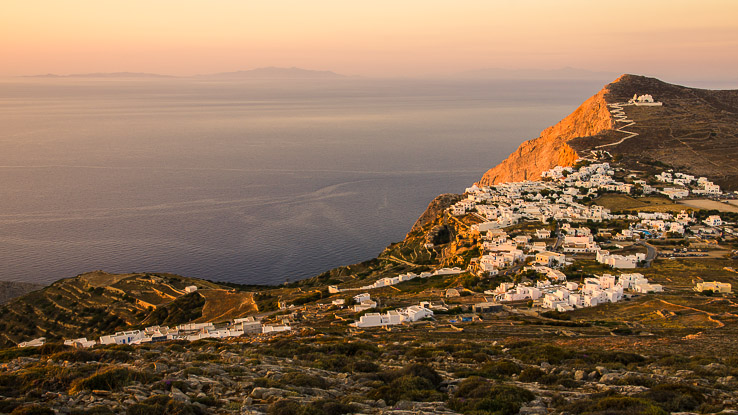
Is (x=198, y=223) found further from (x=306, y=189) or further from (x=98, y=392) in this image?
(x=98, y=392)

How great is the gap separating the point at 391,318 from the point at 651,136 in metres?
68.3

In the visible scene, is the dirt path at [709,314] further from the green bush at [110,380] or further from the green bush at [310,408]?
the green bush at [110,380]

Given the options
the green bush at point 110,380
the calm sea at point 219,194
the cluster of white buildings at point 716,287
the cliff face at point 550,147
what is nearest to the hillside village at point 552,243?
the cluster of white buildings at point 716,287

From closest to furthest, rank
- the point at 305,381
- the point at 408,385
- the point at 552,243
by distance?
the point at 408,385, the point at 305,381, the point at 552,243

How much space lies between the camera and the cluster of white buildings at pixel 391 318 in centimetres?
2667

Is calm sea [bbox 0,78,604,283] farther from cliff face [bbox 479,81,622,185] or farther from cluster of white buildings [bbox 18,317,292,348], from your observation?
cluster of white buildings [bbox 18,317,292,348]

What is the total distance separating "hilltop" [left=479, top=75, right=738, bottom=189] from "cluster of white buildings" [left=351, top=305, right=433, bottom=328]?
52.9m

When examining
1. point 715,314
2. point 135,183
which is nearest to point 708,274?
point 715,314

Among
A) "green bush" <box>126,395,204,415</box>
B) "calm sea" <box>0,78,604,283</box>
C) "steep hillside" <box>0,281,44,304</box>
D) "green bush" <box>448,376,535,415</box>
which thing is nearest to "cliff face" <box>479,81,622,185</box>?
"calm sea" <box>0,78,604,283</box>

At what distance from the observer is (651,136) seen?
80000 millimetres

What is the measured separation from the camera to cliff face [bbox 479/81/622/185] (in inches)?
3383

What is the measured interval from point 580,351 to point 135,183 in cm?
9246

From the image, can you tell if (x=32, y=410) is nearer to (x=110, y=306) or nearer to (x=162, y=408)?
(x=162, y=408)

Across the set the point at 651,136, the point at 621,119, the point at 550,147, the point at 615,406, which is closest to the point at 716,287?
the point at 615,406
